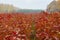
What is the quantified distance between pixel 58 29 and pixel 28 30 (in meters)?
1.06

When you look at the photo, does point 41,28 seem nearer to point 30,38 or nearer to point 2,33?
point 30,38

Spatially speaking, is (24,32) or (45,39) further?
(24,32)

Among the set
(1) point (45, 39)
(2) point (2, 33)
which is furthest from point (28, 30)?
(1) point (45, 39)

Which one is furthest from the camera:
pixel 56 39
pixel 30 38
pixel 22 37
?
pixel 30 38

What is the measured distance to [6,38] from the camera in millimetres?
6242

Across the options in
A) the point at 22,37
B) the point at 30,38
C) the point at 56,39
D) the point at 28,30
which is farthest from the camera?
the point at 28,30

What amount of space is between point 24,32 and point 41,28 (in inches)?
21.4

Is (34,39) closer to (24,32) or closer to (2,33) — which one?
(24,32)

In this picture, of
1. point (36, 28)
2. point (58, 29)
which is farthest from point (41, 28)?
point (58, 29)

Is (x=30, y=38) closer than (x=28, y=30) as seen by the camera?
Yes

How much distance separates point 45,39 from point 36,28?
1.29m

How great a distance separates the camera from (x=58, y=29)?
668 cm

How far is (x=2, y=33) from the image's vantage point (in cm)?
721

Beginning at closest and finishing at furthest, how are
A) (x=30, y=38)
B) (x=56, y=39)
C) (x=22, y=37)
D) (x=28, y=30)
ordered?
1. (x=56, y=39)
2. (x=22, y=37)
3. (x=30, y=38)
4. (x=28, y=30)
